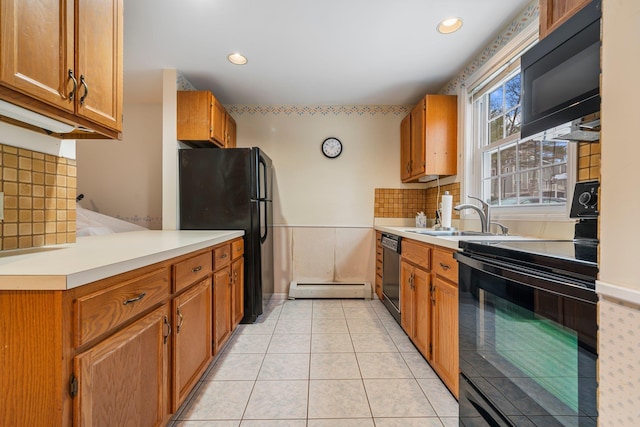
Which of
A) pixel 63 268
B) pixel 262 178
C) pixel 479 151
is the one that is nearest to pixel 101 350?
pixel 63 268

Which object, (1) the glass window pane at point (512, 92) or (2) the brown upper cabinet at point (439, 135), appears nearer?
(1) the glass window pane at point (512, 92)

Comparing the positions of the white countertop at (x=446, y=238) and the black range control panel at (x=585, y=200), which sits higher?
the black range control panel at (x=585, y=200)

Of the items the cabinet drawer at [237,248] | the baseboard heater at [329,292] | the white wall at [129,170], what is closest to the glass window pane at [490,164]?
the baseboard heater at [329,292]

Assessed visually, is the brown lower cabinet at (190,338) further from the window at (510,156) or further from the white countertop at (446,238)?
the window at (510,156)

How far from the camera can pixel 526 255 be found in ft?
2.79

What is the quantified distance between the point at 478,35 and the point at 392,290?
83.8 inches

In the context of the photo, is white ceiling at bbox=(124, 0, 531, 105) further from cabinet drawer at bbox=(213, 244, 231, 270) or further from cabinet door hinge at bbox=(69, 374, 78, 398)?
cabinet door hinge at bbox=(69, 374, 78, 398)

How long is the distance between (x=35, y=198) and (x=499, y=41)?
2929 mm

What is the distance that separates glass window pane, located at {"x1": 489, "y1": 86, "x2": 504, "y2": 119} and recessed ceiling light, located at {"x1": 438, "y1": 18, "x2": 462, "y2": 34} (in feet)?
1.98

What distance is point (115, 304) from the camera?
2.83 ft

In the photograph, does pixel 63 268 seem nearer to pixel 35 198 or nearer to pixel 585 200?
pixel 35 198

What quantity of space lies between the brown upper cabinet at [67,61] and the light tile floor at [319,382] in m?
1.45

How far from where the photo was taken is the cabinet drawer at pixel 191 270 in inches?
49.3

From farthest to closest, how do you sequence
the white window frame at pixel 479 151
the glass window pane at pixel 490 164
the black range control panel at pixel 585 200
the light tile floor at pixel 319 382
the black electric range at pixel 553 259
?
1. the glass window pane at pixel 490 164
2. the white window frame at pixel 479 151
3. the light tile floor at pixel 319 382
4. the black range control panel at pixel 585 200
5. the black electric range at pixel 553 259
